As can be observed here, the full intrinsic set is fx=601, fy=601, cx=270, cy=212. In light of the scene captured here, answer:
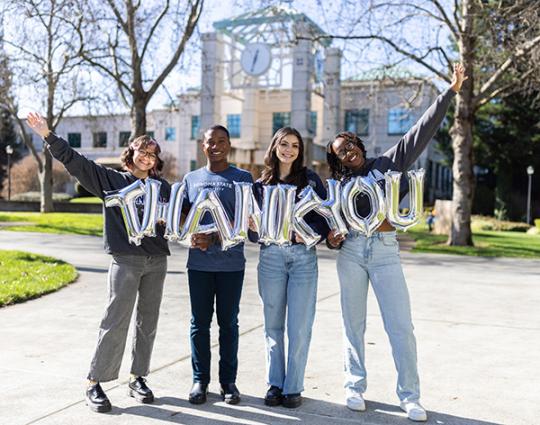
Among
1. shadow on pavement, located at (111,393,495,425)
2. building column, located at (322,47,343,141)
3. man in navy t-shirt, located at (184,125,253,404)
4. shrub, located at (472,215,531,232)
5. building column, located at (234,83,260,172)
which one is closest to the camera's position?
shadow on pavement, located at (111,393,495,425)

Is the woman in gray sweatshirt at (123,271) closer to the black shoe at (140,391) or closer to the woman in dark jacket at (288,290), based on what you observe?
the black shoe at (140,391)

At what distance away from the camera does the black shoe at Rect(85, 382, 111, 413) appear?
3932 millimetres

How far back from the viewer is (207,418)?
12.8 feet

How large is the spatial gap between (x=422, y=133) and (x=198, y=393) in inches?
94.0

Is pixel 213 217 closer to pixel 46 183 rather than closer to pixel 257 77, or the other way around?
pixel 46 183

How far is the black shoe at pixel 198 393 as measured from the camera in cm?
415

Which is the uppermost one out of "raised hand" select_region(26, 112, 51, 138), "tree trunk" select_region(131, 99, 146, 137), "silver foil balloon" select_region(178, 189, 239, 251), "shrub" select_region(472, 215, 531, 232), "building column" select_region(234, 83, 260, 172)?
"building column" select_region(234, 83, 260, 172)

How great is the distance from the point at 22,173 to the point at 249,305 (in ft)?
158

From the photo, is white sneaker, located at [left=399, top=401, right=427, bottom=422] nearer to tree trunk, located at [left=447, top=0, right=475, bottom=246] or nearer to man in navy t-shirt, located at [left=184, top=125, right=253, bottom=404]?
man in navy t-shirt, located at [left=184, top=125, right=253, bottom=404]

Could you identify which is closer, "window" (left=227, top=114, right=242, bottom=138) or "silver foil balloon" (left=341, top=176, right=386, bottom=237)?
"silver foil balloon" (left=341, top=176, right=386, bottom=237)

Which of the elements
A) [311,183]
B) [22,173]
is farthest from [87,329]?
[22,173]

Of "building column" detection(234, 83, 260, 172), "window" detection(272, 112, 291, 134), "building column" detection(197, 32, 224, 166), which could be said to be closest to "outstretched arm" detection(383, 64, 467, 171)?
"building column" detection(197, 32, 224, 166)

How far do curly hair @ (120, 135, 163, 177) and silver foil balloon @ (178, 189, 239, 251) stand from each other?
0.49 metres

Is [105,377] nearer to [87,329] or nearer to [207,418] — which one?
[207,418]
